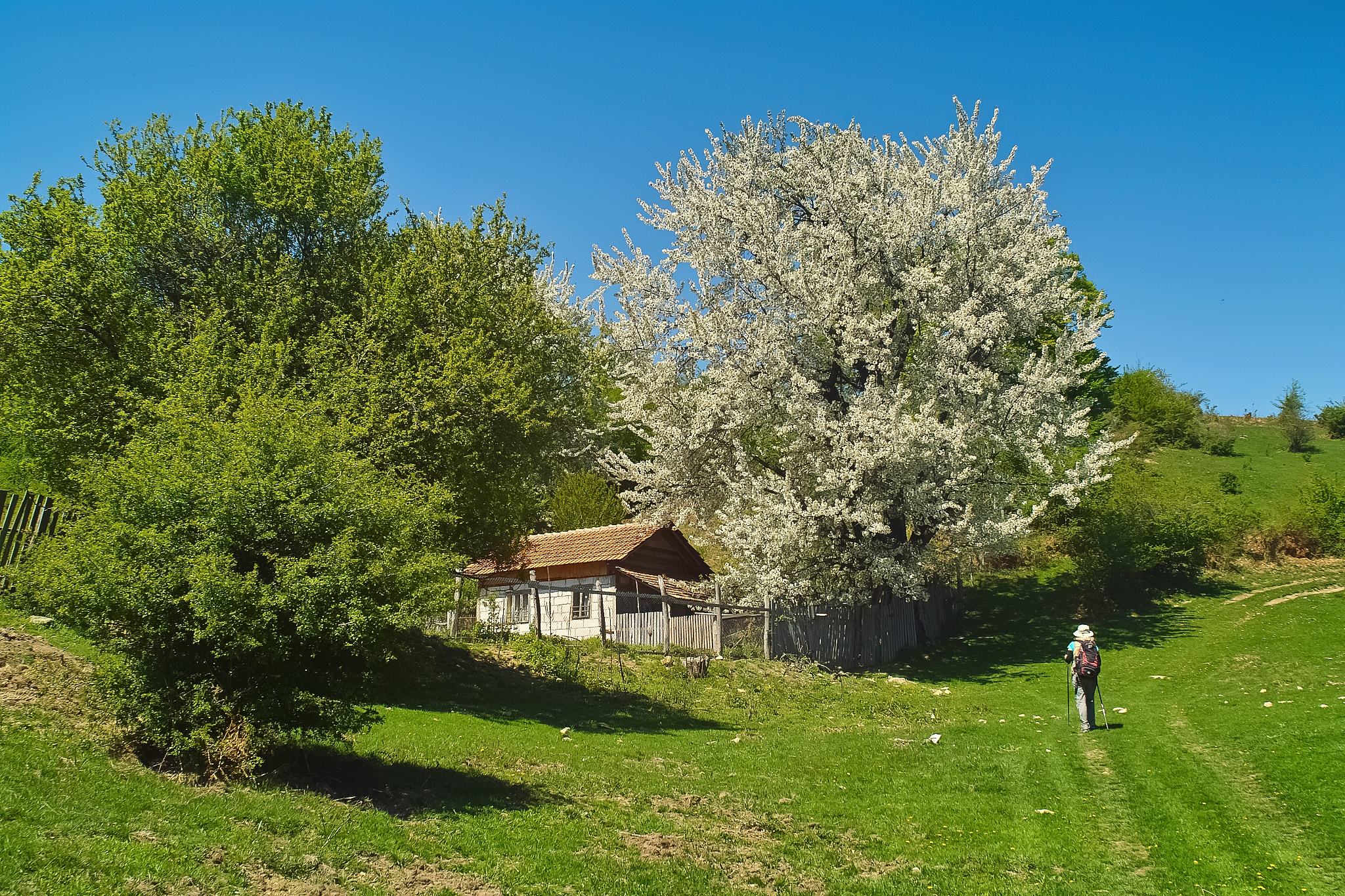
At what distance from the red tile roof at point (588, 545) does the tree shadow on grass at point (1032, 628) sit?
10.3 metres

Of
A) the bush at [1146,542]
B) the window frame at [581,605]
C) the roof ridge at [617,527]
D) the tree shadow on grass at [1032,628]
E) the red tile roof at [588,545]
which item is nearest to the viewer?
the tree shadow on grass at [1032,628]

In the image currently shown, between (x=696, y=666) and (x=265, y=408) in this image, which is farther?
(x=696, y=666)

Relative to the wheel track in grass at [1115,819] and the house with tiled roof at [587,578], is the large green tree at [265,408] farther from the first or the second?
the wheel track in grass at [1115,819]

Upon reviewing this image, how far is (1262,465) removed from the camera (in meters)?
51.7

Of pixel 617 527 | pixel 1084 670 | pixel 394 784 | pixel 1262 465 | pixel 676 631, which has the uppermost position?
pixel 1262 465

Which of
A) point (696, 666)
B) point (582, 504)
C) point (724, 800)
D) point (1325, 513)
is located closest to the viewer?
point (724, 800)

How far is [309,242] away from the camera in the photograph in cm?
2108

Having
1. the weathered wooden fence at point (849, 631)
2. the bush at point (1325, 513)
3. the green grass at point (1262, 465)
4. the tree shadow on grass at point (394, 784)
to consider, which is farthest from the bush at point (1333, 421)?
the tree shadow on grass at point (394, 784)

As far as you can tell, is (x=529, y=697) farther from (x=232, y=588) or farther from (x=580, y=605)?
(x=580, y=605)

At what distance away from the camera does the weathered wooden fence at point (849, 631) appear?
25500mm

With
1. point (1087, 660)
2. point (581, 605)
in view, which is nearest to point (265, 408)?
point (1087, 660)

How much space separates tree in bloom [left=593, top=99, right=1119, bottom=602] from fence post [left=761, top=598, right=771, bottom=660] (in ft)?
1.14

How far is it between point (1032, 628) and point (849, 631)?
8663mm

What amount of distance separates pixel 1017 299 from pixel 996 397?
3.04 meters
